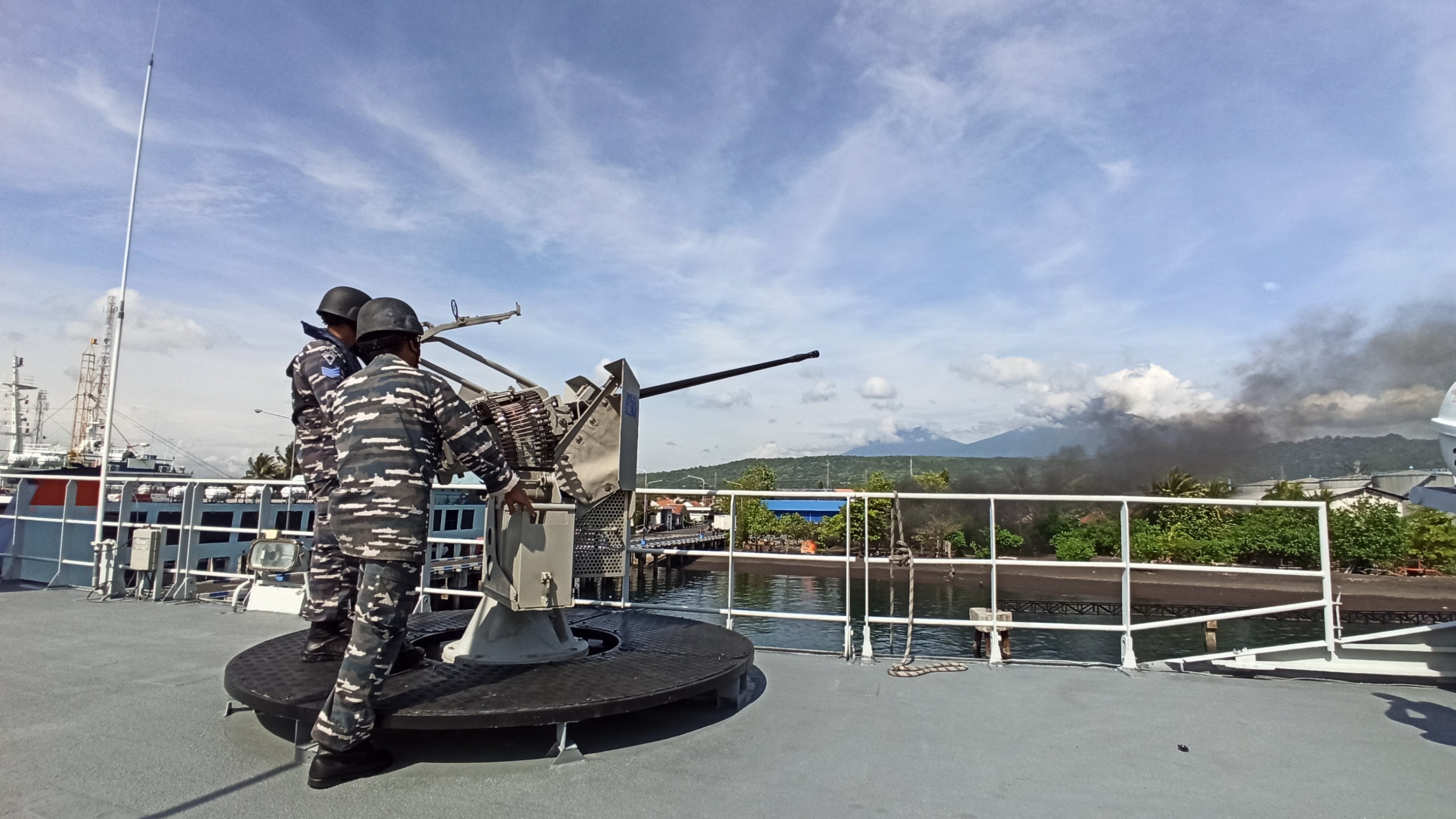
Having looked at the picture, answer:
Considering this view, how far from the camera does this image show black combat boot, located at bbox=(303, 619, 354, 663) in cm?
366

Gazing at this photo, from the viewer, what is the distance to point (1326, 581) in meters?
4.39

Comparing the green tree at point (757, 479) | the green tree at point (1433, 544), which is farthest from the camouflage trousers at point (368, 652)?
the green tree at point (757, 479)

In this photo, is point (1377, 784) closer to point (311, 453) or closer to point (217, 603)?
point (311, 453)

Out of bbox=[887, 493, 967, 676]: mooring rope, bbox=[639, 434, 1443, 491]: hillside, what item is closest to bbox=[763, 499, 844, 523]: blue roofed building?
bbox=[639, 434, 1443, 491]: hillside

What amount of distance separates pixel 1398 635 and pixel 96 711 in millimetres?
6613

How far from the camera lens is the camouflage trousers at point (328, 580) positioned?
3.74 m

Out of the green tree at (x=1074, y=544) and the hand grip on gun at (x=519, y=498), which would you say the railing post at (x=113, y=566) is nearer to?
the hand grip on gun at (x=519, y=498)

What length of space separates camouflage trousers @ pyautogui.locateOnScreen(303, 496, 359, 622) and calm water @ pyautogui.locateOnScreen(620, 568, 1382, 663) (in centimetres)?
1344

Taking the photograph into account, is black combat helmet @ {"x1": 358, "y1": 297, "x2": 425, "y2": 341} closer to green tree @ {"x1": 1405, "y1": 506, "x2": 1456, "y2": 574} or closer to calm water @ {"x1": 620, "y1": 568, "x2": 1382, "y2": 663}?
calm water @ {"x1": 620, "y1": 568, "x2": 1382, "y2": 663}

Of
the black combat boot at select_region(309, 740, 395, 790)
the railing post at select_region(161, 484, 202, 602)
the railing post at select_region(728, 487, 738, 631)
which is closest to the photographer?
the black combat boot at select_region(309, 740, 395, 790)

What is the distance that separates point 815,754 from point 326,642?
2.39 meters

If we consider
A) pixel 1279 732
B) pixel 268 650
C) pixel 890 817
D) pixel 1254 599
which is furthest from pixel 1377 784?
pixel 1254 599

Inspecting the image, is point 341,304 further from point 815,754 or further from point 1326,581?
point 1326,581

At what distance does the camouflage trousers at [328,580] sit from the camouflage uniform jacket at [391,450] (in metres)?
1.01
